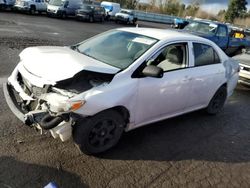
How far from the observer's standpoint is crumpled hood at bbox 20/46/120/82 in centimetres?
360

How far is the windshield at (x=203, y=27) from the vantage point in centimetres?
1270

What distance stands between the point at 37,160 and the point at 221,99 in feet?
13.3

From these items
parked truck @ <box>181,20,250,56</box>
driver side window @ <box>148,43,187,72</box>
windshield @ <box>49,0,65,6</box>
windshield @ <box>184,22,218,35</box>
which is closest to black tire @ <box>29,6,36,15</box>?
windshield @ <box>49,0,65,6</box>

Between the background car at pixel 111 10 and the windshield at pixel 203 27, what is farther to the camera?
the background car at pixel 111 10

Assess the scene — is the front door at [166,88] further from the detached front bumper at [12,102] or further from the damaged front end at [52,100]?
the detached front bumper at [12,102]

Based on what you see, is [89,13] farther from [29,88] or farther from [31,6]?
[29,88]

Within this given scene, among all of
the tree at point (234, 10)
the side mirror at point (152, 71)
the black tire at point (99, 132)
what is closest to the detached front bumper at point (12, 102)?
the black tire at point (99, 132)

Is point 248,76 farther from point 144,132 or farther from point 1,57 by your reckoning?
point 1,57

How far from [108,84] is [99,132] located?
0.66 meters

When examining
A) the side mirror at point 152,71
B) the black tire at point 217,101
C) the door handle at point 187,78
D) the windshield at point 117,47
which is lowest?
the black tire at point 217,101

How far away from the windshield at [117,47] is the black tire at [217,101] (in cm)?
213

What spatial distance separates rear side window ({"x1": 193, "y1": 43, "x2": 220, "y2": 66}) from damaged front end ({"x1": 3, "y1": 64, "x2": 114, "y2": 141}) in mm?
1992

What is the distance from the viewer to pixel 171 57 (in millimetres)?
4719

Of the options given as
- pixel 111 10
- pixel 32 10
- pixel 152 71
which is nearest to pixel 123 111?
pixel 152 71
